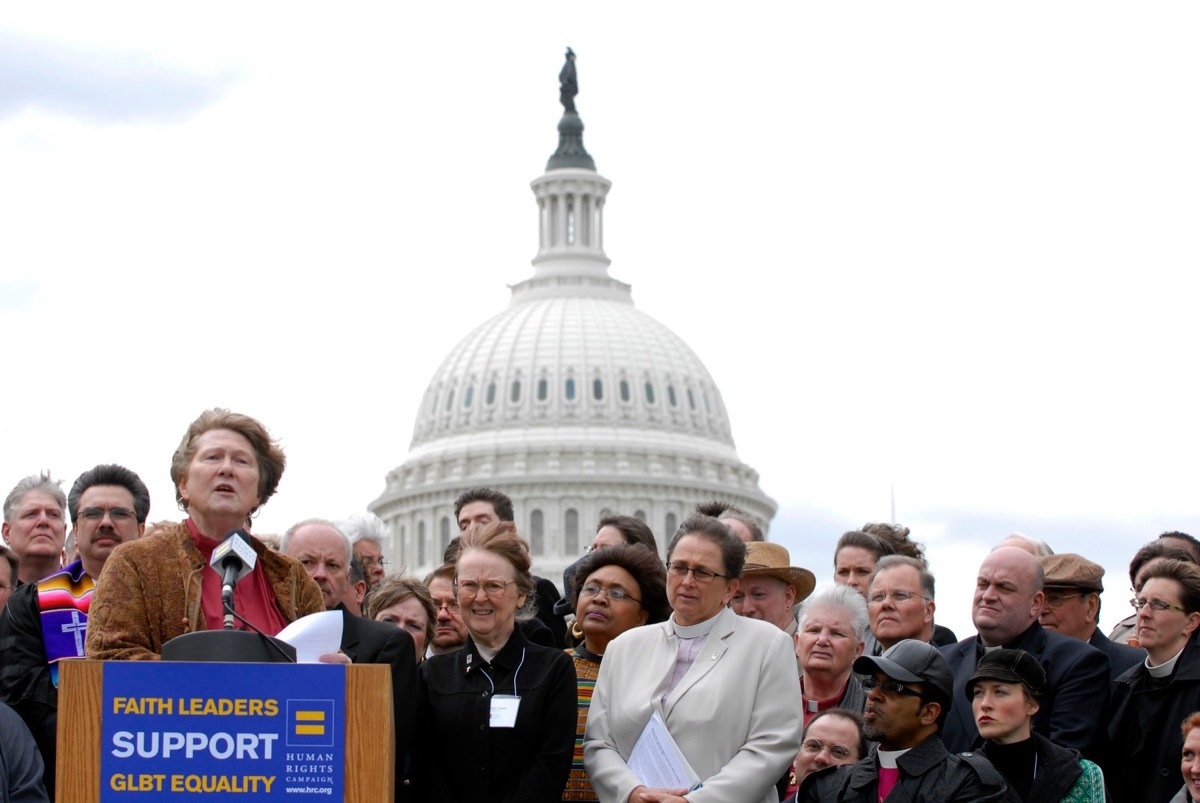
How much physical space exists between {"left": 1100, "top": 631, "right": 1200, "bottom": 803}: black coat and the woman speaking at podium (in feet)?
14.7

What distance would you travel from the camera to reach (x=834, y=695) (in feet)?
30.1

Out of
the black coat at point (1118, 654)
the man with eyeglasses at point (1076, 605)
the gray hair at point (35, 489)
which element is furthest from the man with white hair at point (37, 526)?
the black coat at point (1118, 654)

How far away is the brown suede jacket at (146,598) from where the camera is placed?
5.96 m

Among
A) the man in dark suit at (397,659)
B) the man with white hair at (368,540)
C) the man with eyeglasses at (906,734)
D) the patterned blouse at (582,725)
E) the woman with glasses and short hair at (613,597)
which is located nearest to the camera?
the man in dark suit at (397,659)

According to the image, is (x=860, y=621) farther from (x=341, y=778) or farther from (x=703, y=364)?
(x=703, y=364)

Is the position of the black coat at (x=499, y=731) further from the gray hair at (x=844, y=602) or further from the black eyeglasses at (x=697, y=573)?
the gray hair at (x=844, y=602)

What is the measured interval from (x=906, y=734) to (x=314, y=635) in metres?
3.02

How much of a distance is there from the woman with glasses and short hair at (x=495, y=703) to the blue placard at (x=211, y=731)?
8.75 feet

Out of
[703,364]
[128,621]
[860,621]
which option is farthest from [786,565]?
[703,364]

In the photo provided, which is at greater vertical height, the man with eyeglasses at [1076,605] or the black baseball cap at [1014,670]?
the man with eyeglasses at [1076,605]

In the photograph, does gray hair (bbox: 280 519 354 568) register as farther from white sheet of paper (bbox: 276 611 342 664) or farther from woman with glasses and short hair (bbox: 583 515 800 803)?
white sheet of paper (bbox: 276 611 342 664)

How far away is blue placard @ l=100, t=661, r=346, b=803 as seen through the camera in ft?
16.4

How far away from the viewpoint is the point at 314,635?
5.62 meters

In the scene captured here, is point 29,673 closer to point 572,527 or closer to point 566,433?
point 572,527
